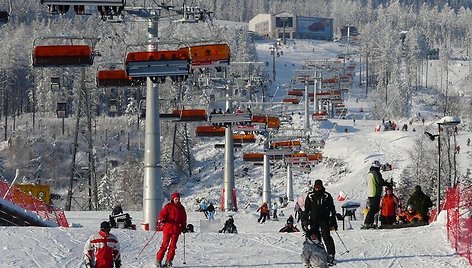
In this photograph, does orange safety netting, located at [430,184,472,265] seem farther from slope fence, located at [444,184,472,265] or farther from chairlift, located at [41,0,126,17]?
chairlift, located at [41,0,126,17]

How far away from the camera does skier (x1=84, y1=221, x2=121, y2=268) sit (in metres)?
12.4

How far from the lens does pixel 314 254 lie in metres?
12.5

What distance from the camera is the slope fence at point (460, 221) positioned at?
→ 1734 centimetres

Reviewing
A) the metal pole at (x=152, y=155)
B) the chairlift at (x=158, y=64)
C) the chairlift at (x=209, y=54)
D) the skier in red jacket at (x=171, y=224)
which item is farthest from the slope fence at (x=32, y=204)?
the skier in red jacket at (x=171, y=224)

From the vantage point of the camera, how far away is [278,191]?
73.1m

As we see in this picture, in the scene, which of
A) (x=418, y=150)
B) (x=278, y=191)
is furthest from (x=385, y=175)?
(x=278, y=191)

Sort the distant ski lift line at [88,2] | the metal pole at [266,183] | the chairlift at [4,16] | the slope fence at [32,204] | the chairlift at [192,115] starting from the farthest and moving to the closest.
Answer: the metal pole at [266,183] < the chairlift at [192,115] < the slope fence at [32,204] < the distant ski lift line at [88,2] < the chairlift at [4,16]

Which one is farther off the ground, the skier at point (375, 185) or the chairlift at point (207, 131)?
the skier at point (375, 185)

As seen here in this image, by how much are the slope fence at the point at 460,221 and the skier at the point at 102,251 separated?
677 centimetres

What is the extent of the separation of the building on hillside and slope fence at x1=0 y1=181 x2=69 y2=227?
157m

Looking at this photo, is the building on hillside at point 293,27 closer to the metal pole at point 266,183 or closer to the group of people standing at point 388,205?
the metal pole at point 266,183

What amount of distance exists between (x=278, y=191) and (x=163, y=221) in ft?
192

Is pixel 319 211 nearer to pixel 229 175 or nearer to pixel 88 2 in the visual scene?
pixel 88 2

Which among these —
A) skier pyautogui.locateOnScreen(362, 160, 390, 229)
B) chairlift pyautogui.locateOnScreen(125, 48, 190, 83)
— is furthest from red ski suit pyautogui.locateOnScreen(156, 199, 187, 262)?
chairlift pyautogui.locateOnScreen(125, 48, 190, 83)
